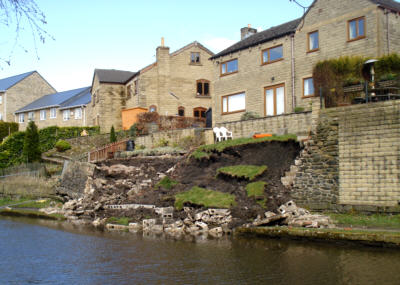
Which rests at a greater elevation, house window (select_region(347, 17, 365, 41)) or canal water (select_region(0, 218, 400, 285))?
house window (select_region(347, 17, 365, 41))

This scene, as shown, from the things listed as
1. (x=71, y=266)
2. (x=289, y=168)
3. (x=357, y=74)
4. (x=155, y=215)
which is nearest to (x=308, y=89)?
(x=357, y=74)

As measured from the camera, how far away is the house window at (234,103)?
30.3m

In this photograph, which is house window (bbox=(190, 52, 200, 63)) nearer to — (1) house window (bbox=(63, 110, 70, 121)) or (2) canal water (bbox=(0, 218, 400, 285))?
(1) house window (bbox=(63, 110, 70, 121))

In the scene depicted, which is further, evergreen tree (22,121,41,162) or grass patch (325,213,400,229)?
evergreen tree (22,121,41,162)

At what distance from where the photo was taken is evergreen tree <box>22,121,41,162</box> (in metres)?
36.5

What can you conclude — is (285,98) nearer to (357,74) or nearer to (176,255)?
(357,74)

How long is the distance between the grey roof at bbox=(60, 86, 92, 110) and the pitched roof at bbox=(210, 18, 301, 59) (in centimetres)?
2542

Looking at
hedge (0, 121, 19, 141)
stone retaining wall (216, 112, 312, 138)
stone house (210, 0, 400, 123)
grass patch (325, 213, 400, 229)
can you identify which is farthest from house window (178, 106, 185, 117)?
grass patch (325, 213, 400, 229)

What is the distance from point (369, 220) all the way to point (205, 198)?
744 cm

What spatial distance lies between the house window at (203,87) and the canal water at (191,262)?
91.5ft

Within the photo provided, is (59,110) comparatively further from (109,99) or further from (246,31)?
(246,31)

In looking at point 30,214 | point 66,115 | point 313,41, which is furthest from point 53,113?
point 313,41

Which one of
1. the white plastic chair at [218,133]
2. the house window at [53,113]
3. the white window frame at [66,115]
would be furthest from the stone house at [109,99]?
the white plastic chair at [218,133]

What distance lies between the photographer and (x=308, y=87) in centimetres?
2666
